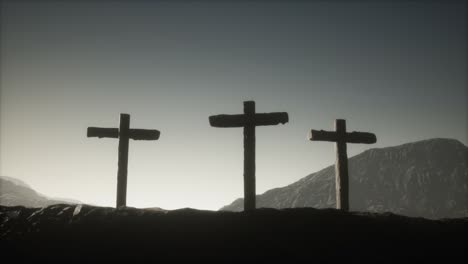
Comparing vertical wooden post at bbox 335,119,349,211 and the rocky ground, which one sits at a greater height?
vertical wooden post at bbox 335,119,349,211

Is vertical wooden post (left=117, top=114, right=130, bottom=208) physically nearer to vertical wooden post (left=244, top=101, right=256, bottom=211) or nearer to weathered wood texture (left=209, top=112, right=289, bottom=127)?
weathered wood texture (left=209, top=112, right=289, bottom=127)

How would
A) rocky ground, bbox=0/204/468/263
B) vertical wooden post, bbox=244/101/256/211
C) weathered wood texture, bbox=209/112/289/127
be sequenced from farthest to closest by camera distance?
weathered wood texture, bbox=209/112/289/127 → vertical wooden post, bbox=244/101/256/211 → rocky ground, bbox=0/204/468/263

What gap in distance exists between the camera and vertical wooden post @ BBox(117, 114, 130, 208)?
10.1 meters

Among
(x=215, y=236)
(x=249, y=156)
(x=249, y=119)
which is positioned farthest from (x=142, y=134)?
(x=215, y=236)

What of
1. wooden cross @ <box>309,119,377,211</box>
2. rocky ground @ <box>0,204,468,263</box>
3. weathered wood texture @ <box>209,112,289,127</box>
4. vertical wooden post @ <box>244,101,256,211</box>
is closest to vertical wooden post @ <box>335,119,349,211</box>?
wooden cross @ <box>309,119,377,211</box>

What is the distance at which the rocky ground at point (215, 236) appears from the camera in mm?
4996

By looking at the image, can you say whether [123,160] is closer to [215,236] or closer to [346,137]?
[215,236]

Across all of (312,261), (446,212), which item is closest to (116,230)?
(312,261)

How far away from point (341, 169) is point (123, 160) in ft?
19.8

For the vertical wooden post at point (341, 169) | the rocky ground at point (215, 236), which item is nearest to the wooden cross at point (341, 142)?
the vertical wooden post at point (341, 169)

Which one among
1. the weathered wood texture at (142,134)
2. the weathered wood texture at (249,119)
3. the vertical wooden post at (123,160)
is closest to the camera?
the weathered wood texture at (249,119)

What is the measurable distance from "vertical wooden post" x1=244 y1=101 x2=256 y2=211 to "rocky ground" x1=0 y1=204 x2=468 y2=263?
2.80 m

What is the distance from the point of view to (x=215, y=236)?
5.16 m

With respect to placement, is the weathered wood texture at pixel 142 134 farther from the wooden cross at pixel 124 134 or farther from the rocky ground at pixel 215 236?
the rocky ground at pixel 215 236
